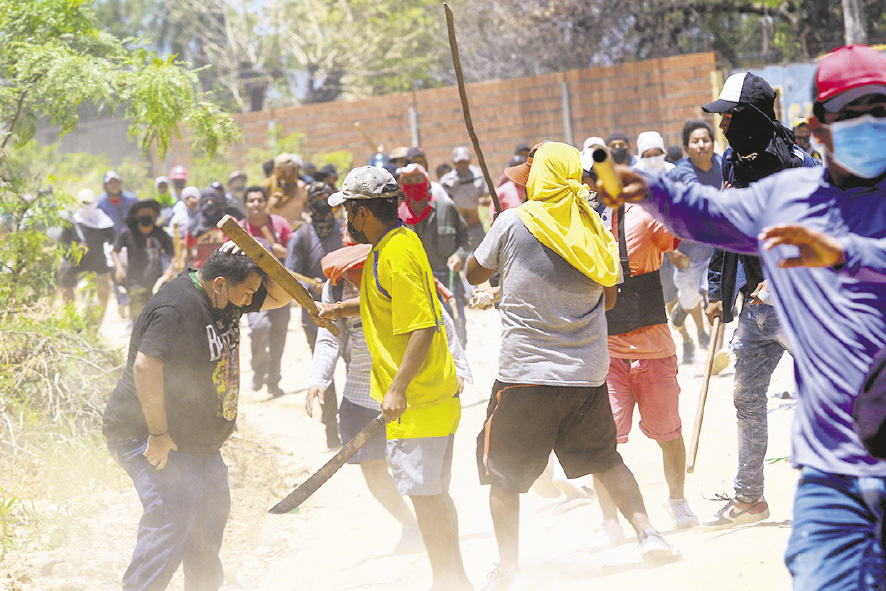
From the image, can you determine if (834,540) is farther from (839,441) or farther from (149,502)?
(149,502)

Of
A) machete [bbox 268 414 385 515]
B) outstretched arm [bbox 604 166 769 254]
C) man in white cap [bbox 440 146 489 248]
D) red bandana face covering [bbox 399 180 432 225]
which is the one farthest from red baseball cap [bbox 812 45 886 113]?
man in white cap [bbox 440 146 489 248]

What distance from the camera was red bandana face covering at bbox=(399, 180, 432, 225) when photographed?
938 centimetres

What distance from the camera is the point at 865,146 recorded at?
266 centimetres

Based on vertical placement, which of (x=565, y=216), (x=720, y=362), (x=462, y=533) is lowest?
(x=462, y=533)

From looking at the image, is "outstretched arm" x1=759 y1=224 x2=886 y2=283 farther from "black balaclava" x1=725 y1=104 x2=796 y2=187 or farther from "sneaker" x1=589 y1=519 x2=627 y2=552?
"sneaker" x1=589 y1=519 x2=627 y2=552

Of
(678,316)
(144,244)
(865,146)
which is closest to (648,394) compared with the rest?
(865,146)

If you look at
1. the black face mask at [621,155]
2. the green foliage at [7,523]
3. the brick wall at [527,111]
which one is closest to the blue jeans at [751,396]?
the green foliage at [7,523]

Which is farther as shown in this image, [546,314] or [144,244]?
[144,244]

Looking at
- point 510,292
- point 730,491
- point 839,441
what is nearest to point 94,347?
point 510,292

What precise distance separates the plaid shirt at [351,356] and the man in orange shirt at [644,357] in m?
0.85

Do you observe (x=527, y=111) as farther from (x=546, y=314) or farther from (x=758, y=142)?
(x=546, y=314)

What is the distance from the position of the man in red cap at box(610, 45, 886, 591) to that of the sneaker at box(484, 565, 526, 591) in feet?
6.98

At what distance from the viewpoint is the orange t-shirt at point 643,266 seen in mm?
5262

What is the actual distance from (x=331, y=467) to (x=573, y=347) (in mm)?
1318
